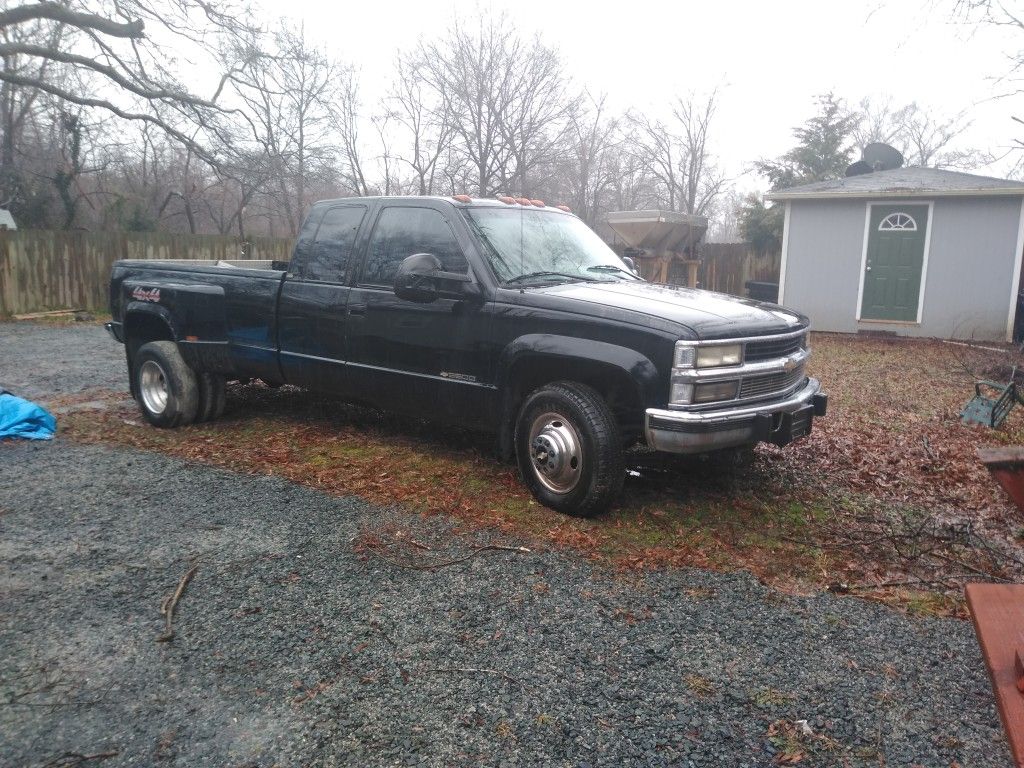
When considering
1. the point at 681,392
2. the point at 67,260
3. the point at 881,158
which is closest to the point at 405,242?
the point at 681,392

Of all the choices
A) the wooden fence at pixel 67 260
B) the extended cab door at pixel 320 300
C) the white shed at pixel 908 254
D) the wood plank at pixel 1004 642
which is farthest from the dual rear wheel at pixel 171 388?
the white shed at pixel 908 254

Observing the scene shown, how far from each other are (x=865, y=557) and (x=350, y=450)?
371 centimetres

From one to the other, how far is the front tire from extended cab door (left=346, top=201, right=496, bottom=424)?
1.33 ft

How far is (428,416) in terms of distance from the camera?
5.30m

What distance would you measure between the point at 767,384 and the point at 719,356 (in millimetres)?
562

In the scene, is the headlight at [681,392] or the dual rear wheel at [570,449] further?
the dual rear wheel at [570,449]

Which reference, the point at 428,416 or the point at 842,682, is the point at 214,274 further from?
the point at 842,682

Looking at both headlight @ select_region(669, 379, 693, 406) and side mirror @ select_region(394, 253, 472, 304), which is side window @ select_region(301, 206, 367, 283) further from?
headlight @ select_region(669, 379, 693, 406)

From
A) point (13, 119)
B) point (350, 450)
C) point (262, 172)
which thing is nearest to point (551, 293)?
point (350, 450)

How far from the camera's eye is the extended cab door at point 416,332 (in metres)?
4.91

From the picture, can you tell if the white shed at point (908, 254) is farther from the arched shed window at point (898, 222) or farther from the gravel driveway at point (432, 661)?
the gravel driveway at point (432, 661)

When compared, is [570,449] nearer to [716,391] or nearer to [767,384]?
[716,391]

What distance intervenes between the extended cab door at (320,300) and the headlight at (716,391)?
8.97 ft

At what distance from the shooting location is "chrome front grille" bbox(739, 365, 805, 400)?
172 inches
